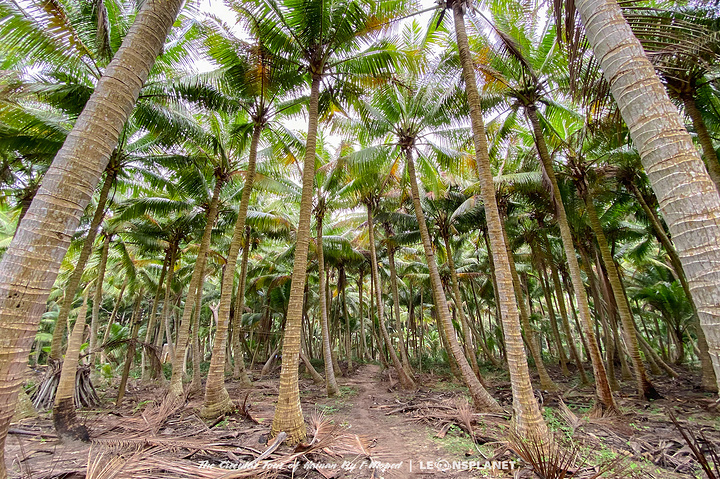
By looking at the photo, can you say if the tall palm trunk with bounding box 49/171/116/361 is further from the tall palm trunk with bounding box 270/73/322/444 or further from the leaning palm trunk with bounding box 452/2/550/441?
the leaning palm trunk with bounding box 452/2/550/441

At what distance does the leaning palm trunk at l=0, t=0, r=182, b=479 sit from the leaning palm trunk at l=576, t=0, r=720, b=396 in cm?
472

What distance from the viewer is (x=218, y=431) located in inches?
256

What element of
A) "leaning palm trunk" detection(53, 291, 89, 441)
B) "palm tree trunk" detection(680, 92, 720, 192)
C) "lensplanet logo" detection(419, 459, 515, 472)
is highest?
"palm tree trunk" detection(680, 92, 720, 192)

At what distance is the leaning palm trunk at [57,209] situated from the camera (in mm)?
2289

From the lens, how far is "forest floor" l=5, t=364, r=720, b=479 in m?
4.13

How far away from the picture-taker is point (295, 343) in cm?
627

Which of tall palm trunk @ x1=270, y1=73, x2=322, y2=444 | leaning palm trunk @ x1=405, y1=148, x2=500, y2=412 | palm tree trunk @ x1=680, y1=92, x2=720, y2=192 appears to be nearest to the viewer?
tall palm trunk @ x1=270, y1=73, x2=322, y2=444

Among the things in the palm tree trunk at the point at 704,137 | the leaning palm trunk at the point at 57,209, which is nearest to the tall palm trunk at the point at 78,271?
the leaning palm trunk at the point at 57,209

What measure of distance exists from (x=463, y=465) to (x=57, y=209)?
6.24 meters

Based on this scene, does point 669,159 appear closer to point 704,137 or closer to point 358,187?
point 704,137

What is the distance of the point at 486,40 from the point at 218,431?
1167 cm

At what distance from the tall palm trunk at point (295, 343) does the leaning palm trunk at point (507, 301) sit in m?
3.70

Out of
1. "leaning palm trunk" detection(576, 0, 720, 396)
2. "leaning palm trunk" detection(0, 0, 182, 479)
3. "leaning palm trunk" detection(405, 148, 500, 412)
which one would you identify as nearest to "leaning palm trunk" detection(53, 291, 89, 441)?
"leaning palm trunk" detection(0, 0, 182, 479)

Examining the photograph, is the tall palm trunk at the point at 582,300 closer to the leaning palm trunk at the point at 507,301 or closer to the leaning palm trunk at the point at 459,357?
the leaning palm trunk at the point at 459,357
